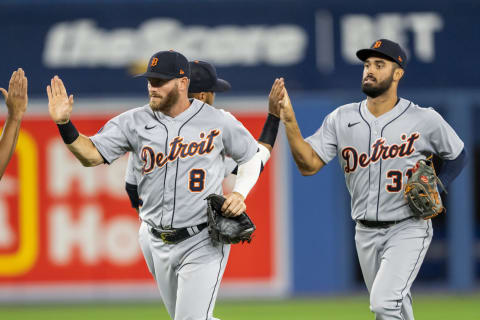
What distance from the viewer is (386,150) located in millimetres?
5695

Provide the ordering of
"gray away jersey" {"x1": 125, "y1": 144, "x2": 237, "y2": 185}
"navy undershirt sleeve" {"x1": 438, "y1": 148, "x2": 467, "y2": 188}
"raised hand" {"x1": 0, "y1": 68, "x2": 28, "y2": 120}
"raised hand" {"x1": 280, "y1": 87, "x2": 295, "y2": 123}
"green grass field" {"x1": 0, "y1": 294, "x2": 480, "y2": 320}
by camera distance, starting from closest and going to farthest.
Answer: "raised hand" {"x1": 0, "y1": 68, "x2": 28, "y2": 120}, "gray away jersey" {"x1": 125, "y1": 144, "x2": 237, "y2": 185}, "raised hand" {"x1": 280, "y1": 87, "x2": 295, "y2": 123}, "navy undershirt sleeve" {"x1": 438, "y1": 148, "x2": 467, "y2": 188}, "green grass field" {"x1": 0, "y1": 294, "x2": 480, "y2": 320}

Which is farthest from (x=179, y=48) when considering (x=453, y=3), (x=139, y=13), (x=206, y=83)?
(x=206, y=83)

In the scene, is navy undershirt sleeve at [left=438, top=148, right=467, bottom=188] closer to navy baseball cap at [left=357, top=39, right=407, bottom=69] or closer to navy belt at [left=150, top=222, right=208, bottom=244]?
navy baseball cap at [left=357, top=39, right=407, bottom=69]

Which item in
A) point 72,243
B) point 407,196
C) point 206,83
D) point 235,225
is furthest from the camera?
point 72,243

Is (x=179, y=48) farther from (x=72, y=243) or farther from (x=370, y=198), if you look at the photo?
(x=370, y=198)

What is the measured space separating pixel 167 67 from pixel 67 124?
2.19ft

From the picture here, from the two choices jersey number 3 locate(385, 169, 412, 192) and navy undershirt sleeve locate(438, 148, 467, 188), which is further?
navy undershirt sleeve locate(438, 148, 467, 188)

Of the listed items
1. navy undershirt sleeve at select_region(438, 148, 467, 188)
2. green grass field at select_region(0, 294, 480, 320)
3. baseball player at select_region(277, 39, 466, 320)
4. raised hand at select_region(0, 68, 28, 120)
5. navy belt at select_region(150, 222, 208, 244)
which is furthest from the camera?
green grass field at select_region(0, 294, 480, 320)

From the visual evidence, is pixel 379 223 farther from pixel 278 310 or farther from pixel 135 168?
pixel 278 310

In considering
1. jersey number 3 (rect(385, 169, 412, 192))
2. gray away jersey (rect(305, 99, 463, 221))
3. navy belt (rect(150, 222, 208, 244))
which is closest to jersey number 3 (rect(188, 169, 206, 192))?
navy belt (rect(150, 222, 208, 244))

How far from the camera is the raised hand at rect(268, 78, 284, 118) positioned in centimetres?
571

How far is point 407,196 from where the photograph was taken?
550 cm

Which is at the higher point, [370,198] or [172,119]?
[172,119]

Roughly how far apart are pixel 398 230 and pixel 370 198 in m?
0.27
